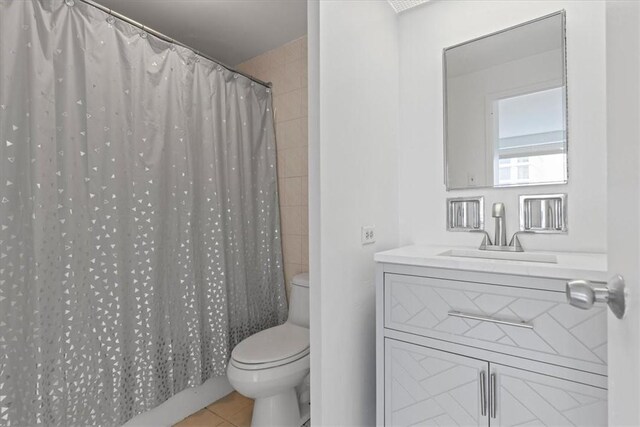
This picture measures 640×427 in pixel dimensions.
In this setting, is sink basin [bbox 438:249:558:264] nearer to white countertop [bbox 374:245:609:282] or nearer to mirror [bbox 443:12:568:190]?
white countertop [bbox 374:245:609:282]

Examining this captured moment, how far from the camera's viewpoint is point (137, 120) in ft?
5.16

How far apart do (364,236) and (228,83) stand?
1372mm

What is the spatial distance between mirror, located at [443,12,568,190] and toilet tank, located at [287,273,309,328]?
104 centimetres

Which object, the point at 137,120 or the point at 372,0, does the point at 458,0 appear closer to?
the point at 372,0

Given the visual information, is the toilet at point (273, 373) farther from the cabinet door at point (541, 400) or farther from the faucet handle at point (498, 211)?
the faucet handle at point (498, 211)

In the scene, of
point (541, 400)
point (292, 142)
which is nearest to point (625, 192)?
point (541, 400)

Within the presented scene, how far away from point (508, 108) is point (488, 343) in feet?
3.44

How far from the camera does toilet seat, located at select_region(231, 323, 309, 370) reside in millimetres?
1503

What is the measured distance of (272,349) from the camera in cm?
162

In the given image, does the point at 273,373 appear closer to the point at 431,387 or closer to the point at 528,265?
the point at 431,387

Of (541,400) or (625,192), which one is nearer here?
(625,192)

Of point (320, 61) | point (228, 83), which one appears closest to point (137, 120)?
point (228, 83)

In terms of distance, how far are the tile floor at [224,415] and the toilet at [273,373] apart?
7.9 inches

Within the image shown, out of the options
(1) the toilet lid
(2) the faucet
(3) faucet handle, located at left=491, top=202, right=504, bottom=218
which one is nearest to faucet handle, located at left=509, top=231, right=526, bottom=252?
(2) the faucet
